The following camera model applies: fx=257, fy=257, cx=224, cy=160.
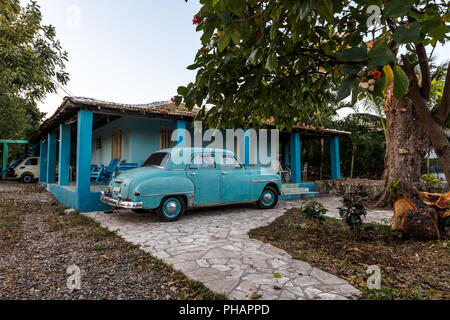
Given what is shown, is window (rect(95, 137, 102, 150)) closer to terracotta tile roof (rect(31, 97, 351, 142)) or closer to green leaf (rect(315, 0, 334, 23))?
terracotta tile roof (rect(31, 97, 351, 142))

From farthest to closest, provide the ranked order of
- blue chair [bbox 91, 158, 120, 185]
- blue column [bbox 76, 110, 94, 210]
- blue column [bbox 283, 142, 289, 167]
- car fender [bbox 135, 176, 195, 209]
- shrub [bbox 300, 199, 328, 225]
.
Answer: blue column [bbox 283, 142, 289, 167] < blue chair [bbox 91, 158, 120, 185] < blue column [bbox 76, 110, 94, 210] < car fender [bbox 135, 176, 195, 209] < shrub [bbox 300, 199, 328, 225]

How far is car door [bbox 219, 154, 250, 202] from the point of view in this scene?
6543mm

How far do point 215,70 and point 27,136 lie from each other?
25.0m

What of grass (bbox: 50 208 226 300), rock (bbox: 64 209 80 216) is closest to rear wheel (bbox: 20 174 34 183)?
grass (bbox: 50 208 226 300)

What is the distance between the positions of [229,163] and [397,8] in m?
5.74

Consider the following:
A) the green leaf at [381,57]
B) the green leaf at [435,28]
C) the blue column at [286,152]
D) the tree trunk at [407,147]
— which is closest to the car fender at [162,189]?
the green leaf at [381,57]

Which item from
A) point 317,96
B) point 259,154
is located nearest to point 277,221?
point 317,96

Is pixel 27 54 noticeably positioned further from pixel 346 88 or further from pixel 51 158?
pixel 346 88

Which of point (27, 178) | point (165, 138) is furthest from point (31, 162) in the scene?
point (165, 138)

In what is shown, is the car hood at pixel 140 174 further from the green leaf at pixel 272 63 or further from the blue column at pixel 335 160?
the blue column at pixel 335 160

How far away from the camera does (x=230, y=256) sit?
3.61m

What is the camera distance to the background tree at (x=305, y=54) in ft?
3.76

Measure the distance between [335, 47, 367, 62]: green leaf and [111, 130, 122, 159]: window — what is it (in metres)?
10.1

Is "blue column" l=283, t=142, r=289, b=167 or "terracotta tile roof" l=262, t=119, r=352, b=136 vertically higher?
"terracotta tile roof" l=262, t=119, r=352, b=136
